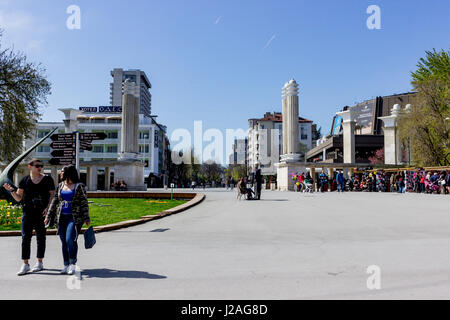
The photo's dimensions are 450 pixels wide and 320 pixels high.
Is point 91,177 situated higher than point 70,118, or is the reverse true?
point 70,118

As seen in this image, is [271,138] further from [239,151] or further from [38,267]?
[38,267]

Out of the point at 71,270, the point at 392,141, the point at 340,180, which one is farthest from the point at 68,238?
the point at 392,141

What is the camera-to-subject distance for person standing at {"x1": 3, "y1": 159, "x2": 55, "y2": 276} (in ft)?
16.6

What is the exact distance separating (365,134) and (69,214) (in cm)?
8878

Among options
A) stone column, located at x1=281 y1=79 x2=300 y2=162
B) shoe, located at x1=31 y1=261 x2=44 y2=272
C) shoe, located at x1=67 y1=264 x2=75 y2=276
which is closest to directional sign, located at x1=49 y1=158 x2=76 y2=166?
Answer: shoe, located at x1=31 y1=261 x2=44 y2=272

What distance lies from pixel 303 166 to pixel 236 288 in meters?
33.1

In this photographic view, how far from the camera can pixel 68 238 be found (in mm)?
4965

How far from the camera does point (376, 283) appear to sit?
13.8ft

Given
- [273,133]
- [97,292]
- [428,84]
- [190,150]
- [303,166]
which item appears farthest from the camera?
[273,133]

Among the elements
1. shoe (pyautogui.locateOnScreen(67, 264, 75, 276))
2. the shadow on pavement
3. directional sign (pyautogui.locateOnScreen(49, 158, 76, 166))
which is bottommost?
the shadow on pavement

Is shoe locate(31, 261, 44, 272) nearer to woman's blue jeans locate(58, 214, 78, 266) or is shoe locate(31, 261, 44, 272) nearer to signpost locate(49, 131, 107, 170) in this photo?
woman's blue jeans locate(58, 214, 78, 266)

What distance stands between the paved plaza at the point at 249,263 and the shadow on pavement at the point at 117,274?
0.04 ft

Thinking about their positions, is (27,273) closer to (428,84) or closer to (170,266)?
(170,266)
